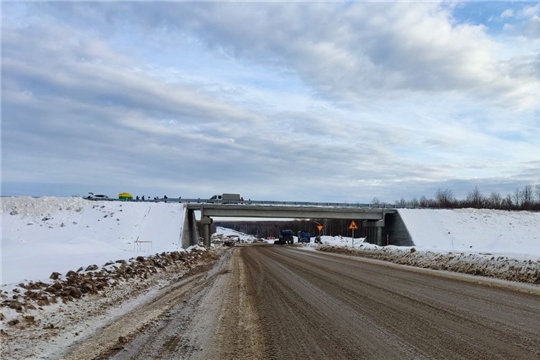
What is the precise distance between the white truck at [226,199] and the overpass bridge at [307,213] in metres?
0.69

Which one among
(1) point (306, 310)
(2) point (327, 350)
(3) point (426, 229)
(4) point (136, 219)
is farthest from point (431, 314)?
(3) point (426, 229)

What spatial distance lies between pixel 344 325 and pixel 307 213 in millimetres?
56024

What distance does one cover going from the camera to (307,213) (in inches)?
2495

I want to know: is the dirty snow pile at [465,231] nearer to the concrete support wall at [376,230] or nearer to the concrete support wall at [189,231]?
the concrete support wall at [376,230]

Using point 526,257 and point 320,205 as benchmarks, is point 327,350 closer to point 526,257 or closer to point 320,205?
point 526,257

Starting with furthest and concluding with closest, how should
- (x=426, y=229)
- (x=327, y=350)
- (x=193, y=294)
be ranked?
(x=426, y=229) < (x=193, y=294) < (x=327, y=350)

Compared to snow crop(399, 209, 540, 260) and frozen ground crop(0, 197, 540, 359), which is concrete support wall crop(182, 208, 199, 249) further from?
snow crop(399, 209, 540, 260)

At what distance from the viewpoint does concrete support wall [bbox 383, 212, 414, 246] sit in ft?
194

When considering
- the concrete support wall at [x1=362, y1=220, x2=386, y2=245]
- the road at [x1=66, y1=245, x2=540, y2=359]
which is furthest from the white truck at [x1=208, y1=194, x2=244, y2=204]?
the road at [x1=66, y1=245, x2=540, y2=359]

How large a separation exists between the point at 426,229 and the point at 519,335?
5761 cm

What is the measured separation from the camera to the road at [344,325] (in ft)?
19.4

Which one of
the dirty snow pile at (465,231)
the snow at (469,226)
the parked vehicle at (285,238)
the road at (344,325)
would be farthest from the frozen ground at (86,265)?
the parked vehicle at (285,238)

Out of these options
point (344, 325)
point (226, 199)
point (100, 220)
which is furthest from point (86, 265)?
point (226, 199)

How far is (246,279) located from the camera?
52.3 ft
